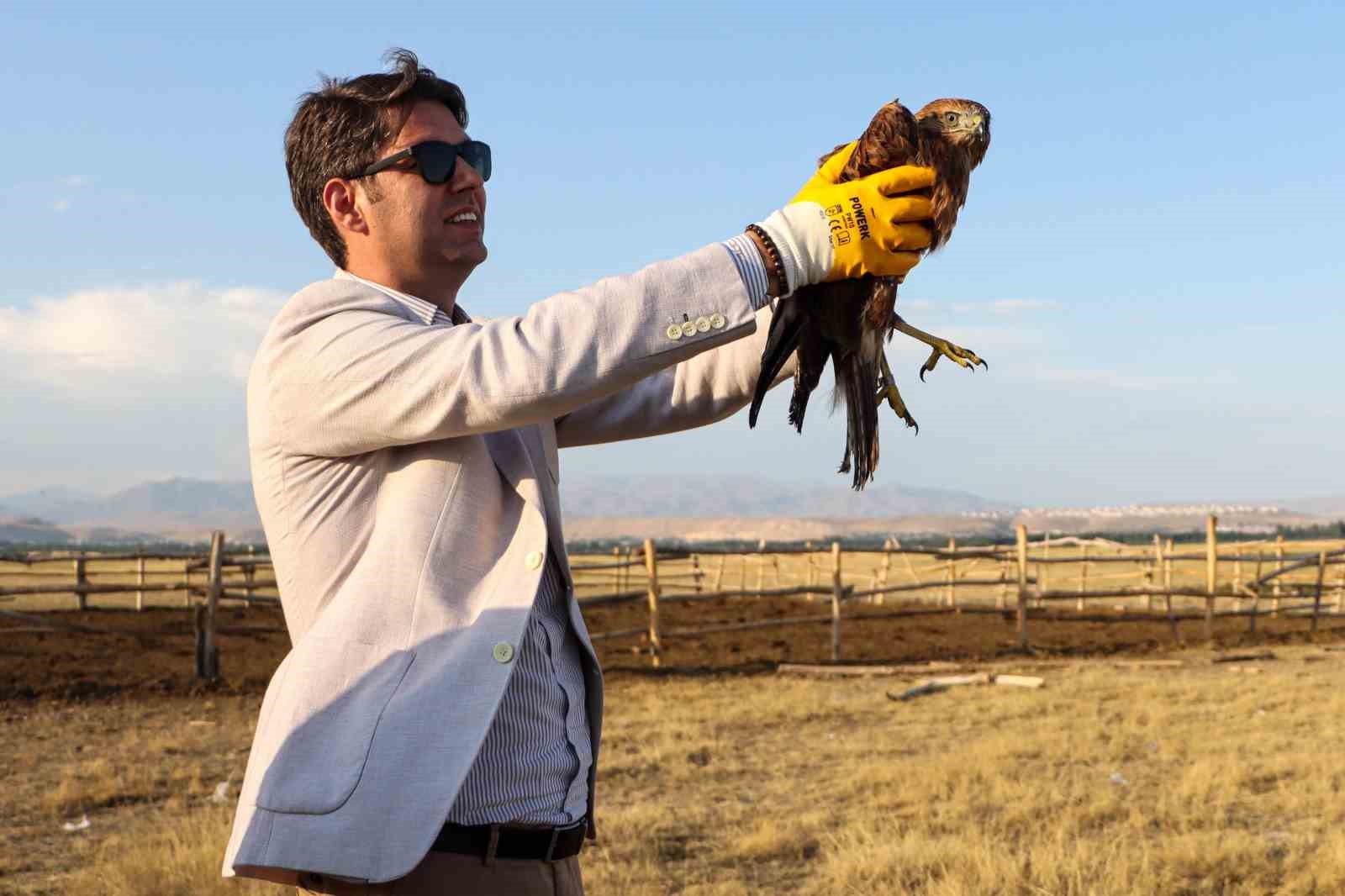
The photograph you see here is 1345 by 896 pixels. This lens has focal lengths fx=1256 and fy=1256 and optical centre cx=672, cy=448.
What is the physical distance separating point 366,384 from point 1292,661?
566 inches

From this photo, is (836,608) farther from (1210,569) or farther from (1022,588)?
(1210,569)

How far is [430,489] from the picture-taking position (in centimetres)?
156

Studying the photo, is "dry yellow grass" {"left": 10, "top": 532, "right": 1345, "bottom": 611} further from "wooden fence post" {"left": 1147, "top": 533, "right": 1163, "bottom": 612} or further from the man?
the man

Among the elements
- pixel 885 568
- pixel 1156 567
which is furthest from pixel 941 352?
pixel 1156 567

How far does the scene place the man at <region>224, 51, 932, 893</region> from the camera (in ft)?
4.65

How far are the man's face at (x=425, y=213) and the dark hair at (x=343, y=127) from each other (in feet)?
0.07

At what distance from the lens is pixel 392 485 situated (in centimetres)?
159

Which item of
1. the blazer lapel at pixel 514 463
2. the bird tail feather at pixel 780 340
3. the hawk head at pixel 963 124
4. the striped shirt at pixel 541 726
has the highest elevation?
the hawk head at pixel 963 124

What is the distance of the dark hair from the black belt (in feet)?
2.59

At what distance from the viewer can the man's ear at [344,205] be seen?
5.55ft

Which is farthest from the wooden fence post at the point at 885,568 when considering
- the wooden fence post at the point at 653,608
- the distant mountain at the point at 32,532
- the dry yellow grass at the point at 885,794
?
the distant mountain at the point at 32,532

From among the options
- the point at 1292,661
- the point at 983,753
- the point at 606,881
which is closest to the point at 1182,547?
the point at 1292,661

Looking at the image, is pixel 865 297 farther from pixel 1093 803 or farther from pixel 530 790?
pixel 1093 803

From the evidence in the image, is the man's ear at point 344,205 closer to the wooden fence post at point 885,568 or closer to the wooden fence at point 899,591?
the wooden fence at point 899,591
